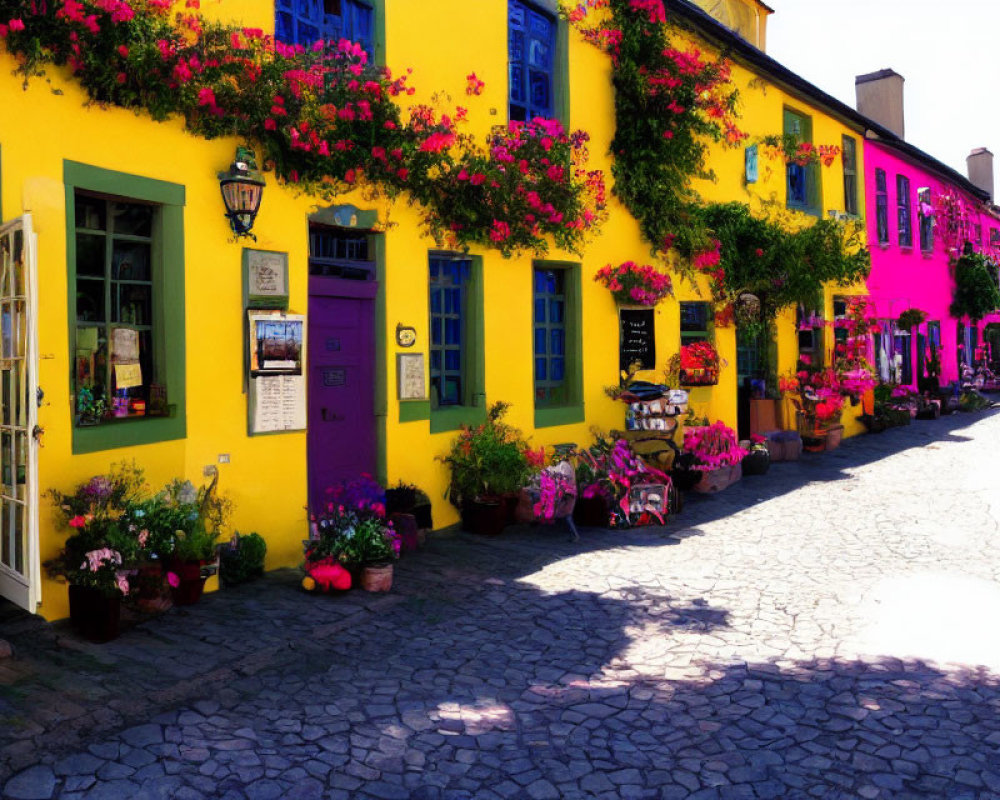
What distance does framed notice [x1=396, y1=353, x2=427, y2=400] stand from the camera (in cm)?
820

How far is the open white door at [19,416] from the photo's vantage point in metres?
4.95

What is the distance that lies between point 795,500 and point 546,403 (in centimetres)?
321

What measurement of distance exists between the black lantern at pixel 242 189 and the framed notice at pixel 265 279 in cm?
29

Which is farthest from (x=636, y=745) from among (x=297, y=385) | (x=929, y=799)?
(x=297, y=385)

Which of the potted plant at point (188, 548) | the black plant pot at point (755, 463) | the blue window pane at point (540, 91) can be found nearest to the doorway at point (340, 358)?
the potted plant at point (188, 548)

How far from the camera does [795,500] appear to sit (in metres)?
10.7

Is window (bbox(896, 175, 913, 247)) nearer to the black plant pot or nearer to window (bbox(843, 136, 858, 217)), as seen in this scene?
window (bbox(843, 136, 858, 217))

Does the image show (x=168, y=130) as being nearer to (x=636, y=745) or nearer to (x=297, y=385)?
(x=297, y=385)

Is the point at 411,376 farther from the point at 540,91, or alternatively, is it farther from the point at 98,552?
the point at 540,91

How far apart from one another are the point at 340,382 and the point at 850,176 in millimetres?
13494

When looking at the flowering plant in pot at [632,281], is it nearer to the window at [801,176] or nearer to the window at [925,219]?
the window at [801,176]

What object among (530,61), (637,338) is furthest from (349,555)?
(530,61)

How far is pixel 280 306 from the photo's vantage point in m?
7.13

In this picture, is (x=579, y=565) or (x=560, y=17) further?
(x=560, y=17)
